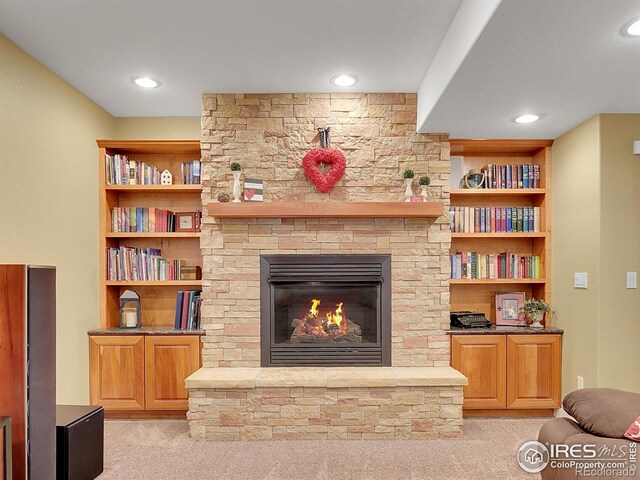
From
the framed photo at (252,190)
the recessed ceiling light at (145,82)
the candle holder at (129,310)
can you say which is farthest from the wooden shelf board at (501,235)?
the candle holder at (129,310)

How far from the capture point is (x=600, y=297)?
3342 mm

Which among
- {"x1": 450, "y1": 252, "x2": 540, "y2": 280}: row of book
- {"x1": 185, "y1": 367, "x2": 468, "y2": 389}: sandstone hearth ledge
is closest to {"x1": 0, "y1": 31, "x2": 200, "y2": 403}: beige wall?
{"x1": 185, "y1": 367, "x2": 468, "y2": 389}: sandstone hearth ledge

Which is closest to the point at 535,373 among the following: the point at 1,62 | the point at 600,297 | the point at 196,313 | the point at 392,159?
the point at 600,297

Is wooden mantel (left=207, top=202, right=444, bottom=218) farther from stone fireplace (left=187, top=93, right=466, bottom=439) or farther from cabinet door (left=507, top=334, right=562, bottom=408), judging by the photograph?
cabinet door (left=507, top=334, right=562, bottom=408)

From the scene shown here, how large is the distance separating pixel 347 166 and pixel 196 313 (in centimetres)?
174

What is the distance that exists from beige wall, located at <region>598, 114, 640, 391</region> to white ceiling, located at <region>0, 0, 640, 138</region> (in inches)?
9.5

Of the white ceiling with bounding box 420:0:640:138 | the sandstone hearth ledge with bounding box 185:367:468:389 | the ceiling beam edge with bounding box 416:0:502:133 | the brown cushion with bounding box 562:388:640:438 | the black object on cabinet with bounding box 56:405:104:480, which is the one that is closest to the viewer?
the brown cushion with bounding box 562:388:640:438

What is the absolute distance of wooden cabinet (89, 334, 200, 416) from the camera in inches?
144

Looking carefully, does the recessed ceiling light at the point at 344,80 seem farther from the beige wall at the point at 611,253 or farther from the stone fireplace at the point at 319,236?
the beige wall at the point at 611,253

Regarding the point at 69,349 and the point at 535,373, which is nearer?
the point at 69,349

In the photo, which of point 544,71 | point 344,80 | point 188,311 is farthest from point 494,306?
point 188,311

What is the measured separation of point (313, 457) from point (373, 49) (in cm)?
262

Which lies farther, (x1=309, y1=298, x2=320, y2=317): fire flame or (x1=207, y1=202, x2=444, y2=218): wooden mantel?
(x1=309, y1=298, x2=320, y2=317): fire flame

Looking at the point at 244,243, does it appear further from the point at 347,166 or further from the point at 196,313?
the point at 347,166
